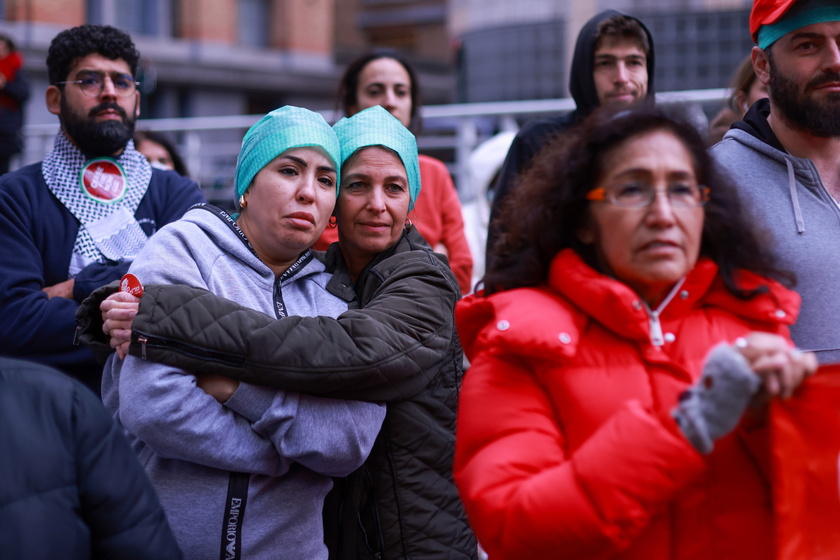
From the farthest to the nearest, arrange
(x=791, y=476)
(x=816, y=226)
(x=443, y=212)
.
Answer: (x=443, y=212) < (x=816, y=226) < (x=791, y=476)

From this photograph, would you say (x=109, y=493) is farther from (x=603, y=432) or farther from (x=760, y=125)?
(x=760, y=125)

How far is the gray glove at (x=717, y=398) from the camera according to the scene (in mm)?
1544

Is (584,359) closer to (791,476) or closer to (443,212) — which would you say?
(791,476)

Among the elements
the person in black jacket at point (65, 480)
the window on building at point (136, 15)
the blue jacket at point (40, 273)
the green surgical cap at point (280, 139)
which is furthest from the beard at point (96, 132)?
the window on building at point (136, 15)

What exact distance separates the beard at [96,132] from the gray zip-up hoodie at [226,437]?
3.83 feet

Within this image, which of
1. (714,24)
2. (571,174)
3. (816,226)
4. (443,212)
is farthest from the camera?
(714,24)

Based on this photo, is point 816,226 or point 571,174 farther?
point 816,226

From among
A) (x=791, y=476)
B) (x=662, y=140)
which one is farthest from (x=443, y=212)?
(x=791, y=476)

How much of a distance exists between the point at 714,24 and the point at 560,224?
35.3 ft

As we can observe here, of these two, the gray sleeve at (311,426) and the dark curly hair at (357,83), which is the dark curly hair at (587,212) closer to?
the gray sleeve at (311,426)

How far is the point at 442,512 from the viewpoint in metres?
2.47

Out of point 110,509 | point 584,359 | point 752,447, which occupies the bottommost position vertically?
point 110,509

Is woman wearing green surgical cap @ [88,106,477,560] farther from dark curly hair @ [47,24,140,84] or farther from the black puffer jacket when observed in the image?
dark curly hair @ [47,24,140,84]

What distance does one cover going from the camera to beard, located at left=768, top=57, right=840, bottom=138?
2.43 metres
